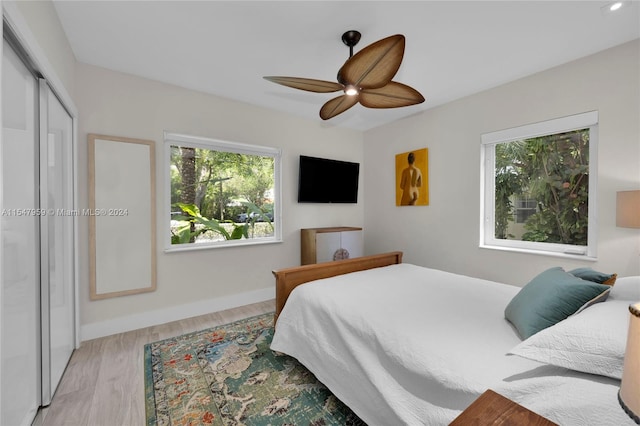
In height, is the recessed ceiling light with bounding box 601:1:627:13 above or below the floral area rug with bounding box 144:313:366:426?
above

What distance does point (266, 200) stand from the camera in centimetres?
360

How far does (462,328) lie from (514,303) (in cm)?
35

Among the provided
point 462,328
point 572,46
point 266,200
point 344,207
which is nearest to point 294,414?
point 462,328

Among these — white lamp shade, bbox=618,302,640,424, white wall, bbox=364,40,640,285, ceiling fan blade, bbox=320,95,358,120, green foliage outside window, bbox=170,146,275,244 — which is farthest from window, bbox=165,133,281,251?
white lamp shade, bbox=618,302,640,424

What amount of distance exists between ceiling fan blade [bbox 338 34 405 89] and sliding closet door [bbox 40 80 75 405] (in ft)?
6.03

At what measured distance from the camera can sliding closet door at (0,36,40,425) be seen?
1.20m

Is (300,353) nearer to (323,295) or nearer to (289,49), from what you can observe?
(323,295)

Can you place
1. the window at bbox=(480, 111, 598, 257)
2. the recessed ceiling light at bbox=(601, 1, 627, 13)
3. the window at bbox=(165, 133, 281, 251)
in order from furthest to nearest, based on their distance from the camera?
the window at bbox=(165, 133, 281, 251) → the window at bbox=(480, 111, 598, 257) → the recessed ceiling light at bbox=(601, 1, 627, 13)

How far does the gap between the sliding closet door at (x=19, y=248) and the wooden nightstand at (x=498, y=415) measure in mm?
1650

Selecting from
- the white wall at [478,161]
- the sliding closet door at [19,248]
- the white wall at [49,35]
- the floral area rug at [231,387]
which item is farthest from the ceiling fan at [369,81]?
the floral area rug at [231,387]

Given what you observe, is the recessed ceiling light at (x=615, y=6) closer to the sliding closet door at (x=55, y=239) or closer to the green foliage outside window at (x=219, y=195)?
the green foliage outside window at (x=219, y=195)

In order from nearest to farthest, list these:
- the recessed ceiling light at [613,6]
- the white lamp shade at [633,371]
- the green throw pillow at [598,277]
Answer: the white lamp shade at [633,371] → the green throw pillow at [598,277] → the recessed ceiling light at [613,6]

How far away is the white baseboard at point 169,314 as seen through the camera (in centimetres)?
Result: 246

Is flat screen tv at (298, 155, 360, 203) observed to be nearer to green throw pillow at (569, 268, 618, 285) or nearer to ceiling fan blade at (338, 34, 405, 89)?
ceiling fan blade at (338, 34, 405, 89)
